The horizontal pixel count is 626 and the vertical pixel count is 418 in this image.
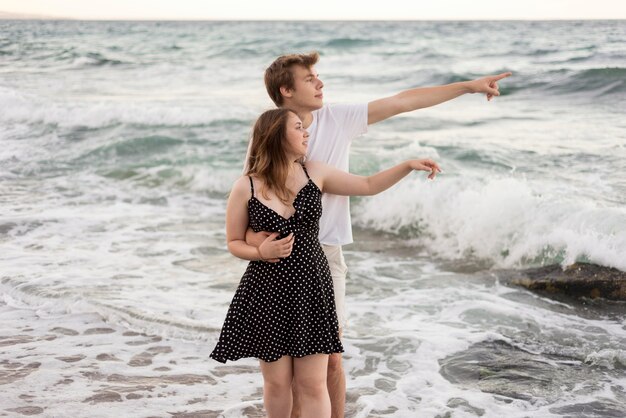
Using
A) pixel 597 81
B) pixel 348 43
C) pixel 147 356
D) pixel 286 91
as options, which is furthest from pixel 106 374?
pixel 348 43

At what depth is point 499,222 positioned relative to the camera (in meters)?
9.41

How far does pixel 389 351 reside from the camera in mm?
5879

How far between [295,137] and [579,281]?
15.1 feet

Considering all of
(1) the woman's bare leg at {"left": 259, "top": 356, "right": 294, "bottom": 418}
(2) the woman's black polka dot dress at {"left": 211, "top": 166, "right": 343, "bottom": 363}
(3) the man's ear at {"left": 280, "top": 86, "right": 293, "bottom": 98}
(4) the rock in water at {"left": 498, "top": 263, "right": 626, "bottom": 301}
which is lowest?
(4) the rock in water at {"left": 498, "top": 263, "right": 626, "bottom": 301}

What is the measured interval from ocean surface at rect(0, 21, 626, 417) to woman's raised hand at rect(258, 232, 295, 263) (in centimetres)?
184

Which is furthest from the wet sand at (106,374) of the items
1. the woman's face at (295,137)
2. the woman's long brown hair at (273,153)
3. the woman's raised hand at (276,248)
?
the woman's face at (295,137)

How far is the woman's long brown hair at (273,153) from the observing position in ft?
10.9

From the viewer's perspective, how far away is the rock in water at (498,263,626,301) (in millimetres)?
6996

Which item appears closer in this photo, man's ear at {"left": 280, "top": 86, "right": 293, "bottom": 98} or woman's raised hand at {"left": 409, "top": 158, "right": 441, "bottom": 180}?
woman's raised hand at {"left": 409, "top": 158, "right": 441, "bottom": 180}

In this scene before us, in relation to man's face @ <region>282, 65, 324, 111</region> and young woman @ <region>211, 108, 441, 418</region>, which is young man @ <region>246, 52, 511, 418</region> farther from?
young woman @ <region>211, 108, 441, 418</region>

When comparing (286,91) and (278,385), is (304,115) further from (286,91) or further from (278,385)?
(278,385)

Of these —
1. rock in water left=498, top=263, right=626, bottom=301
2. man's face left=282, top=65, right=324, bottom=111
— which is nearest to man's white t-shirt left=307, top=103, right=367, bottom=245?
man's face left=282, top=65, right=324, bottom=111

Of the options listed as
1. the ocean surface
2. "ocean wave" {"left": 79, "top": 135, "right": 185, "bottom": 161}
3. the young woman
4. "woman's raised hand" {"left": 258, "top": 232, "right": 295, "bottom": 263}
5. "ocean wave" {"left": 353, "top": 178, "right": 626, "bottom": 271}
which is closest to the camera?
"woman's raised hand" {"left": 258, "top": 232, "right": 295, "bottom": 263}

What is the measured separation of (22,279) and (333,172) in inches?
187
